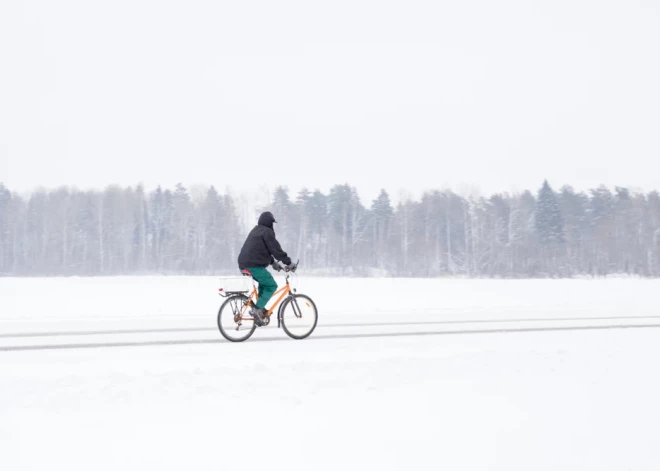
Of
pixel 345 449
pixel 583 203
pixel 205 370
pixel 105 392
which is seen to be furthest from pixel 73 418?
pixel 583 203

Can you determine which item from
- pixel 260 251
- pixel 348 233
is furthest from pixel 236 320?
pixel 348 233

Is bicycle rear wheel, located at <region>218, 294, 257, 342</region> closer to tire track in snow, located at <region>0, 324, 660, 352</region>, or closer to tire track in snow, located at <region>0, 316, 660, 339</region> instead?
tire track in snow, located at <region>0, 324, 660, 352</region>

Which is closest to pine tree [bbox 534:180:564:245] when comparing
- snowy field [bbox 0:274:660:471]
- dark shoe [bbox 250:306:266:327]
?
snowy field [bbox 0:274:660:471]

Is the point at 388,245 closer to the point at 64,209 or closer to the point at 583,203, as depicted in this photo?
the point at 583,203

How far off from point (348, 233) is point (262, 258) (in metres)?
64.2

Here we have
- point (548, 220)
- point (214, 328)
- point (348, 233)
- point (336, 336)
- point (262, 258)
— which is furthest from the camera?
point (348, 233)

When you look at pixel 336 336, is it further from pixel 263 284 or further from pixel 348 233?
pixel 348 233

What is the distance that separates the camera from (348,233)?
73.7 meters

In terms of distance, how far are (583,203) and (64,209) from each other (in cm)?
7011

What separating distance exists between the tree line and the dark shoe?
175 ft

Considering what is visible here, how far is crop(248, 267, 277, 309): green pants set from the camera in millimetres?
9711

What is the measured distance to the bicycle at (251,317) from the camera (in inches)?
381

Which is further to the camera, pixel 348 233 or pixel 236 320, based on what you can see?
pixel 348 233

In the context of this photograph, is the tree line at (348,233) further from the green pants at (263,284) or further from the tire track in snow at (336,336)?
the green pants at (263,284)
